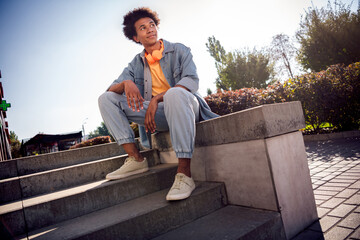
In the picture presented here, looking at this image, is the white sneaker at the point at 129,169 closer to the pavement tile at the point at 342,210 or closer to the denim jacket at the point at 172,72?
the denim jacket at the point at 172,72

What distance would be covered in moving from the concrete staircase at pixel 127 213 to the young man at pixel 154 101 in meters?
0.16

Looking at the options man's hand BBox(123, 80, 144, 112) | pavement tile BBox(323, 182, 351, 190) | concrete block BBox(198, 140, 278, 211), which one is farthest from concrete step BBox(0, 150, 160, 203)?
pavement tile BBox(323, 182, 351, 190)

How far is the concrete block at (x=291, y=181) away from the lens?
139 cm

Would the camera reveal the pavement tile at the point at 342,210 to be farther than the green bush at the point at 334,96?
No

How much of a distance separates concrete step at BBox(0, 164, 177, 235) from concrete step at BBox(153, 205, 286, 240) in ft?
1.84

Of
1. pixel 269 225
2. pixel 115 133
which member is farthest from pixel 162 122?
pixel 269 225

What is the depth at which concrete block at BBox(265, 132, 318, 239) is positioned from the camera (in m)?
1.39

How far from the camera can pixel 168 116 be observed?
66.2 inches

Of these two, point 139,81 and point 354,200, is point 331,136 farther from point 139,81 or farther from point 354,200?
point 139,81

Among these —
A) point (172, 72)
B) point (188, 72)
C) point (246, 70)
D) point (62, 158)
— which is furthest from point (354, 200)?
point (246, 70)

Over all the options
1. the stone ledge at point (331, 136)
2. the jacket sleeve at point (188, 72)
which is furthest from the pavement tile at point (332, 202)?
the stone ledge at point (331, 136)

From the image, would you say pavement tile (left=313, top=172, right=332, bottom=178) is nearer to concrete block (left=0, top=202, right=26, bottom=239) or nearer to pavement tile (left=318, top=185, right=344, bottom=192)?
pavement tile (left=318, top=185, right=344, bottom=192)

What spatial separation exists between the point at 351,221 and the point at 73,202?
2050 mm

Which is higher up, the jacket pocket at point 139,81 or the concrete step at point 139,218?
the jacket pocket at point 139,81
